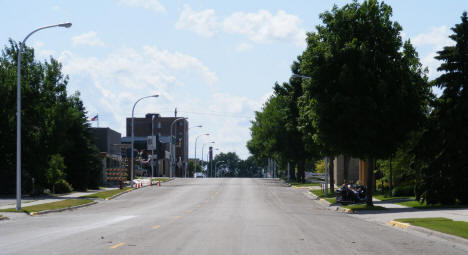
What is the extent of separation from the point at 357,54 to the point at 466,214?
10.6m

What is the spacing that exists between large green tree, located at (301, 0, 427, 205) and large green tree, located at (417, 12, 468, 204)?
1151mm

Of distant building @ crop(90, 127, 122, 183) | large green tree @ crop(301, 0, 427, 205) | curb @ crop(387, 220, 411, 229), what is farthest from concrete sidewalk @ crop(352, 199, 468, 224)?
distant building @ crop(90, 127, 122, 183)

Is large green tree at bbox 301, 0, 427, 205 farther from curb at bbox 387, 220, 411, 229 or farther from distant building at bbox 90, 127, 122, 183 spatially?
distant building at bbox 90, 127, 122, 183

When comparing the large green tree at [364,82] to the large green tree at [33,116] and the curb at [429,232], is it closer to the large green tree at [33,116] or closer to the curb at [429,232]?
the curb at [429,232]

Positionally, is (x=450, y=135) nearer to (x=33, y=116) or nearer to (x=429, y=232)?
(x=429, y=232)

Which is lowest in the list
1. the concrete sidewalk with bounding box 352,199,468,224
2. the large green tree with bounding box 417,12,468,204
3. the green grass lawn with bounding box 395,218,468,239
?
the concrete sidewalk with bounding box 352,199,468,224

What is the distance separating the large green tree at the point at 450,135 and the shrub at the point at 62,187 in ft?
112

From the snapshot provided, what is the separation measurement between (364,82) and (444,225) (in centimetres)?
1332

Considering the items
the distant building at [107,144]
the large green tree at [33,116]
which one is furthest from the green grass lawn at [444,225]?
the distant building at [107,144]

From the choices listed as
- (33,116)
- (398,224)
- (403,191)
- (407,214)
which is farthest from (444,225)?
(33,116)

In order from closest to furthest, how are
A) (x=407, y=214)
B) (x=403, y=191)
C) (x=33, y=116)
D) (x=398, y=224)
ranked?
(x=398, y=224) → (x=407, y=214) → (x=403, y=191) → (x=33, y=116)

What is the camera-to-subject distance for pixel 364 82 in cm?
3378

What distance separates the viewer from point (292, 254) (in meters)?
13.4

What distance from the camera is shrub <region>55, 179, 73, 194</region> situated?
5700 cm
